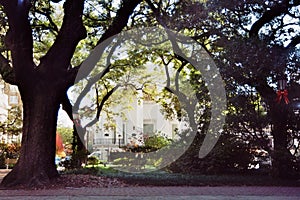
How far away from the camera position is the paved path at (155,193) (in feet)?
25.1

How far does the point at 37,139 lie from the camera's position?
9586mm

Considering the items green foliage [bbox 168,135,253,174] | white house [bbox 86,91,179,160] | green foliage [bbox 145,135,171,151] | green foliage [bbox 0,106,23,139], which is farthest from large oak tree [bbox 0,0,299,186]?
green foliage [bbox 0,106,23,139]

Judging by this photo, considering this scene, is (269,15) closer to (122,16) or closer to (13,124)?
(122,16)

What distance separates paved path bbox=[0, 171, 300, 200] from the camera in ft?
25.1

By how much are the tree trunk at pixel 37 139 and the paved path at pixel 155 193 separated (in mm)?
798

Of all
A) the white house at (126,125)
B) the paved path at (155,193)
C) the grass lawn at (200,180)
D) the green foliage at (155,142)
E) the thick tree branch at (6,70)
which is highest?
the thick tree branch at (6,70)

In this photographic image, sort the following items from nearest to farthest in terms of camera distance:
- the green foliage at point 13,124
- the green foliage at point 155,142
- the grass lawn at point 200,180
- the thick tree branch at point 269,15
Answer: the grass lawn at point 200,180 → the thick tree branch at point 269,15 → the green foliage at point 155,142 → the green foliage at point 13,124

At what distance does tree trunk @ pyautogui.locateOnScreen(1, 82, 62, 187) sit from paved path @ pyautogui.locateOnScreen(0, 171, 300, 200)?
80 cm

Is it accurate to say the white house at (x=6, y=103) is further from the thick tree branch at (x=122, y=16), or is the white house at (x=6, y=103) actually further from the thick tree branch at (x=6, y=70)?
the thick tree branch at (x=122, y=16)

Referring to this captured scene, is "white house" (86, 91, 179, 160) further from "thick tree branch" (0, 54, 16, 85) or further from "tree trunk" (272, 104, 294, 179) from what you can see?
"thick tree branch" (0, 54, 16, 85)

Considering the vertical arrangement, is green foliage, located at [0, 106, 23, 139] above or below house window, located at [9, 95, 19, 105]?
below

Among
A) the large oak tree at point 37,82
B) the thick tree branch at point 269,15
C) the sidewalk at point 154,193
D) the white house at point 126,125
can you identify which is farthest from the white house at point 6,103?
the thick tree branch at point 269,15

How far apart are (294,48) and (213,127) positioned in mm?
3251

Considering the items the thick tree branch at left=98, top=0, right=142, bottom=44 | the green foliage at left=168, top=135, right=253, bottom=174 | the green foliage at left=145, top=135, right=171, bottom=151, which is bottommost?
the green foliage at left=168, top=135, right=253, bottom=174
